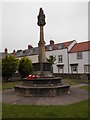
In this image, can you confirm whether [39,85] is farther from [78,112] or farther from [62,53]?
[62,53]

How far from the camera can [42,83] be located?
12492 mm

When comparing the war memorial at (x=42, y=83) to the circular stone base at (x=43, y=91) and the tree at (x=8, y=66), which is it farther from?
the tree at (x=8, y=66)

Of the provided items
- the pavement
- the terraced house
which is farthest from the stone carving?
the terraced house

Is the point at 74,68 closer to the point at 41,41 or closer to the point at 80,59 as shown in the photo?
the point at 80,59

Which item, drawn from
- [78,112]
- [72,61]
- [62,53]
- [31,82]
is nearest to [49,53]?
[62,53]

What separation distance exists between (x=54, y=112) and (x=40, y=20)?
10488mm

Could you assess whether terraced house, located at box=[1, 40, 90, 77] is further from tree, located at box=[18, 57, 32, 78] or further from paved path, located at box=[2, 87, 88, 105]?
paved path, located at box=[2, 87, 88, 105]

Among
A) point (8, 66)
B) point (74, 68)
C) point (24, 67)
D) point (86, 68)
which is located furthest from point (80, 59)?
point (8, 66)

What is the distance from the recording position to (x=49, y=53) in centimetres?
4191

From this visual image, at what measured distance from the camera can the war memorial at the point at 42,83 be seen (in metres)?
11.2

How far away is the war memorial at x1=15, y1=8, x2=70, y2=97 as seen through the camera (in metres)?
11.2

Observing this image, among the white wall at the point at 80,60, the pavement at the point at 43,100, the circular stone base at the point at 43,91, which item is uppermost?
the white wall at the point at 80,60

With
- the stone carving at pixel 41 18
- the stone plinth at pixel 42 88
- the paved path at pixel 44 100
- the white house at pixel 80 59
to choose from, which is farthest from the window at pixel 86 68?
the paved path at pixel 44 100

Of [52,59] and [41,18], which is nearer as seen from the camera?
[41,18]
